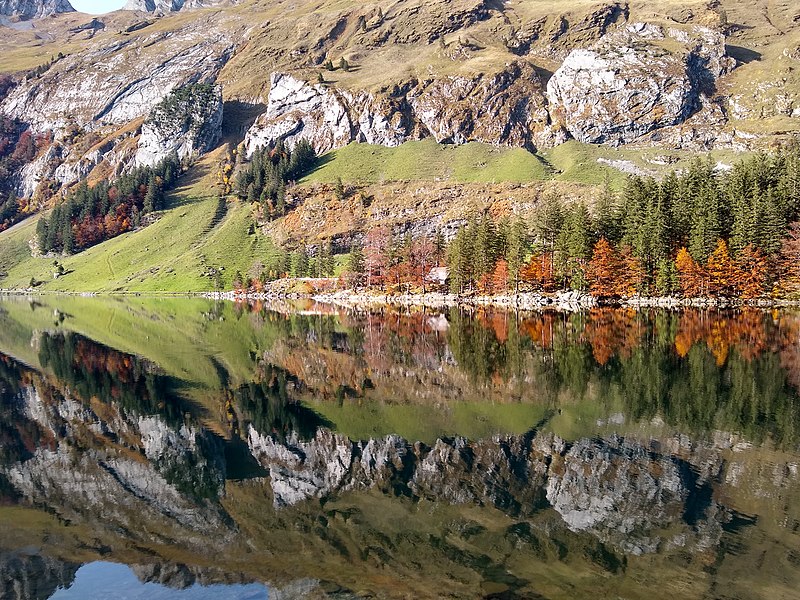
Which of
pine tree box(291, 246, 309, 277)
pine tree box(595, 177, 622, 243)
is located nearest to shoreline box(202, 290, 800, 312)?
pine tree box(291, 246, 309, 277)

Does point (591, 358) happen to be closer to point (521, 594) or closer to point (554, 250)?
point (521, 594)

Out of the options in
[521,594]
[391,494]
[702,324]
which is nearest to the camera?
[521,594]

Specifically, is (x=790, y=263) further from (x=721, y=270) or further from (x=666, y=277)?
(x=666, y=277)

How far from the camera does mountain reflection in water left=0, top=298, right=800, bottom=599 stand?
569 inches

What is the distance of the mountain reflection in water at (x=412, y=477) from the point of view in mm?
14453

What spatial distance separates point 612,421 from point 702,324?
4754cm

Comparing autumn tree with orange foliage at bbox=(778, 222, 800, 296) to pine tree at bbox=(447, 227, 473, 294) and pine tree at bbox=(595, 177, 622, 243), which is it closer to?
pine tree at bbox=(595, 177, 622, 243)

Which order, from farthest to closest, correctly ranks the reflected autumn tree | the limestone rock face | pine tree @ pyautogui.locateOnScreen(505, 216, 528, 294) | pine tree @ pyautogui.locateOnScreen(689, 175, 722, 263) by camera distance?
pine tree @ pyautogui.locateOnScreen(505, 216, 528, 294), pine tree @ pyautogui.locateOnScreen(689, 175, 722, 263), the reflected autumn tree, the limestone rock face

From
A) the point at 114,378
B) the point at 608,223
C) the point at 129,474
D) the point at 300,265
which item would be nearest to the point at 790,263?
the point at 608,223

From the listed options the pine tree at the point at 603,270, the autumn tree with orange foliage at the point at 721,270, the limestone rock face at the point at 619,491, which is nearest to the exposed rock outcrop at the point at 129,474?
the limestone rock face at the point at 619,491

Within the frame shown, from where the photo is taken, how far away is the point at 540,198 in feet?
622

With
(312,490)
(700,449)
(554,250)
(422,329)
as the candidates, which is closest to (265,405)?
(312,490)

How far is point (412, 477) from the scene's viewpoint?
2148 centimetres

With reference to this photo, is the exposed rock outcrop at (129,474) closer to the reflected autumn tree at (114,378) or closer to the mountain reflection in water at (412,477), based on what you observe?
the mountain reflection in water at (412,477)
